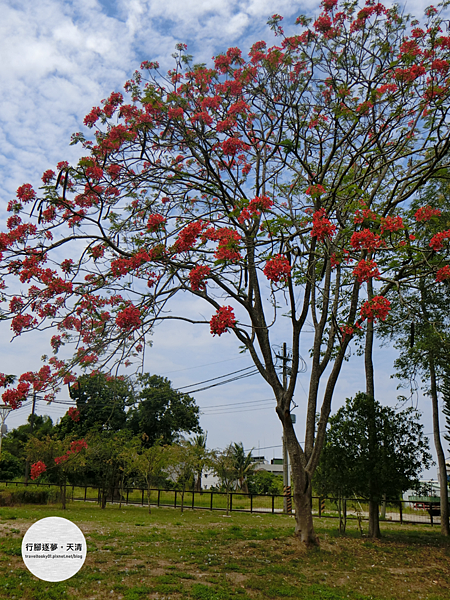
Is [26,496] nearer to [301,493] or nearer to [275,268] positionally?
[301,493]

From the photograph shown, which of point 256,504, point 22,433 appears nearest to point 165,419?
point 256,504

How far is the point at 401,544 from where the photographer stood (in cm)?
1080

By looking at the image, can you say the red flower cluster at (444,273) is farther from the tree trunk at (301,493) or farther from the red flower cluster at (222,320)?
the tree trunk at (301,493)

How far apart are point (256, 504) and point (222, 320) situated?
24577 mm

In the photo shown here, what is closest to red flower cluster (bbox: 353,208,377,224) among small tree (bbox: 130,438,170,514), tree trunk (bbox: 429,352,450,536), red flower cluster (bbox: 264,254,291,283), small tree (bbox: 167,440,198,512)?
red flower cluster (bbox: 264,254,291,283)

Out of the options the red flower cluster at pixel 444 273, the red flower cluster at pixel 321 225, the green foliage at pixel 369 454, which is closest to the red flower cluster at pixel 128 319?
the red flower cluster at pixel 321 225

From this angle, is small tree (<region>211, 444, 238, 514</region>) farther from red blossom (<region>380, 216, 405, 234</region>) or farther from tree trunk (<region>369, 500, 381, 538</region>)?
red blossom (<region>380, 216, 405, 234</region>)

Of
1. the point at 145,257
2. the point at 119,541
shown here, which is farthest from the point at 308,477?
the point at 145,257

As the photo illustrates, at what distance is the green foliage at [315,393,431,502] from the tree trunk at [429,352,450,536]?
1457 millimetres

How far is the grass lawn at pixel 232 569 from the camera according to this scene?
19.5 feet

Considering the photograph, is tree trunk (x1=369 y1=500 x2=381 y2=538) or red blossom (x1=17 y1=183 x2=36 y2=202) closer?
red blossom (x1=17 y1=183 x2=36 y2=202)

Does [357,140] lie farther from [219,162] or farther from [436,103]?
[219,162]

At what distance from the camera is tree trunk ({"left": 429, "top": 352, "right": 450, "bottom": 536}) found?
1259 cm

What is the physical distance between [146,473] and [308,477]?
1278 centimetres
